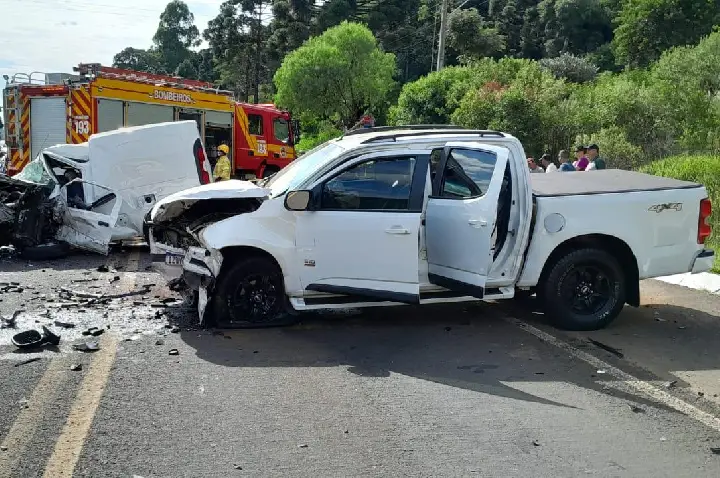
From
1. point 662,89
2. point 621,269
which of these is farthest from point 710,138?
point 621,269

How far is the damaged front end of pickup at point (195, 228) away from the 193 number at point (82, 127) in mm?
8894

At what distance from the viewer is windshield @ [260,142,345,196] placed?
708 centimetres

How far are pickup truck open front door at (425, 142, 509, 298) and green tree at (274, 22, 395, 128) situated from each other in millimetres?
41680

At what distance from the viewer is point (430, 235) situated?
7.02 meters

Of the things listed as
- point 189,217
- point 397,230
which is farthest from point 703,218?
point 189,217

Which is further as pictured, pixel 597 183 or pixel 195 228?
pixel 597 183

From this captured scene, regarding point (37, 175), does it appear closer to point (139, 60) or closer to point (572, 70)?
point (572, 70)

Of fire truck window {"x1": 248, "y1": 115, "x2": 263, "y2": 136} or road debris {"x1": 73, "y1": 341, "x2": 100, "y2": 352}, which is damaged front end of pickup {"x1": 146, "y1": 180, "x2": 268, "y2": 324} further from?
fire truck window {"x1": 248, "y1": 115, "x2": 263, "y2": 136}

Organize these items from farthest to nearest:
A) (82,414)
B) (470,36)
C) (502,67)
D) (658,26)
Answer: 1. (470,36)
2. (658,26)
3. (502,67)
4. (82,414)

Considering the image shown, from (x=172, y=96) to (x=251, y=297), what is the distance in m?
11.8

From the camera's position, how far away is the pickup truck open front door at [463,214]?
668 centimetres

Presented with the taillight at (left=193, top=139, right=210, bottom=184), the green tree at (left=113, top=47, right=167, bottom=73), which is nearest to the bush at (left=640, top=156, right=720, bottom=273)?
the taillight at (left=193, top=139, right=210, bottom=184)

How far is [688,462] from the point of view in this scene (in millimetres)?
4320

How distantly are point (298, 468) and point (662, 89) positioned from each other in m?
20.7
